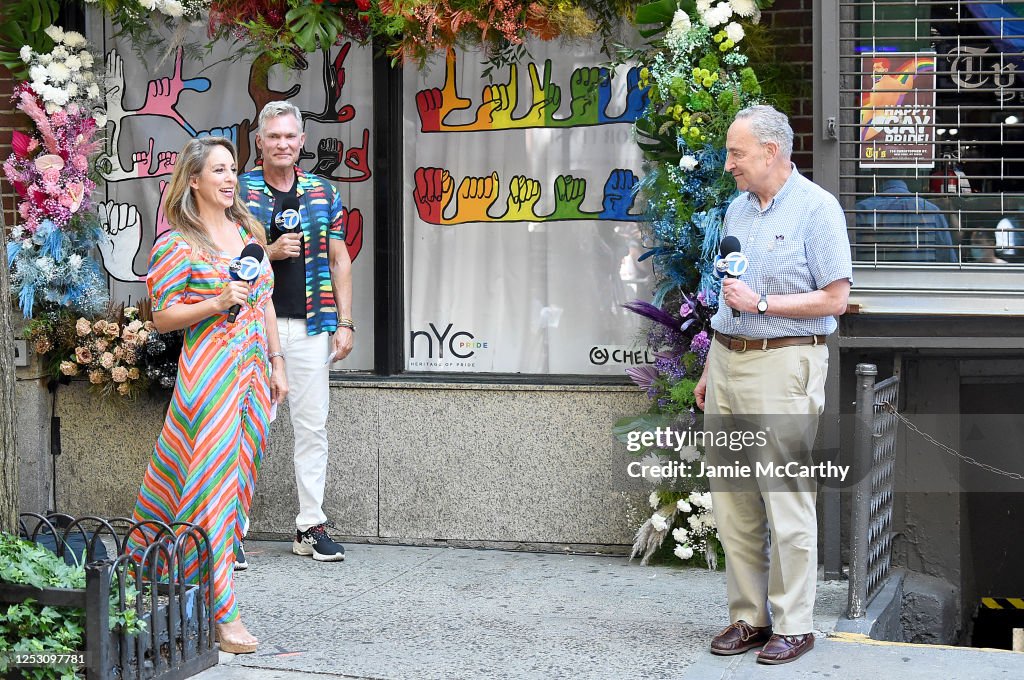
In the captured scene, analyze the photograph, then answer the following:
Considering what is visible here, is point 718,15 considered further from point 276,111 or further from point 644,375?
point 276,111

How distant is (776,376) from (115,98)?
14.9ft

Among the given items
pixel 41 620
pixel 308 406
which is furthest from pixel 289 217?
pixel 41 620

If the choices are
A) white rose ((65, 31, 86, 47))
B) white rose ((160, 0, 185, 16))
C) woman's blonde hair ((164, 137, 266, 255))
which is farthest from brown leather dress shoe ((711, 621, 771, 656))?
white rose ((65, 31, 86, 47))

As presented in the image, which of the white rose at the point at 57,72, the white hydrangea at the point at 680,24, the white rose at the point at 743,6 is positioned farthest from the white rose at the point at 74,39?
the white rose at the point at 743,6

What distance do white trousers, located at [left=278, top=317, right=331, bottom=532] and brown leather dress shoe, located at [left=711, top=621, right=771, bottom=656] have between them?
234cm

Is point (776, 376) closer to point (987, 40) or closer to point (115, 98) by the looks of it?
point (987, 40)

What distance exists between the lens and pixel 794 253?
4461 millimetres

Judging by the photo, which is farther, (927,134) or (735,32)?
(927,134)

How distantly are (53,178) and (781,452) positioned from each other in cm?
438

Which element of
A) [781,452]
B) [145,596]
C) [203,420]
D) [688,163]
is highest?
[688,163]

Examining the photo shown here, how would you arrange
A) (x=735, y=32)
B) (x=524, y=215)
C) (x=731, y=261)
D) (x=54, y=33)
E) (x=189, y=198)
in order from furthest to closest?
1. (x=54, y=33)
2. (x=524, y=215)
3. (x=735, y=32)
4. (x=189, y=198)
5. (x=731, y=261)

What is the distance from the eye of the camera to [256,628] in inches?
198

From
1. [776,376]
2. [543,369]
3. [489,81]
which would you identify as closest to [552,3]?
[489,81]

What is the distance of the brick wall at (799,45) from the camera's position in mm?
6168
